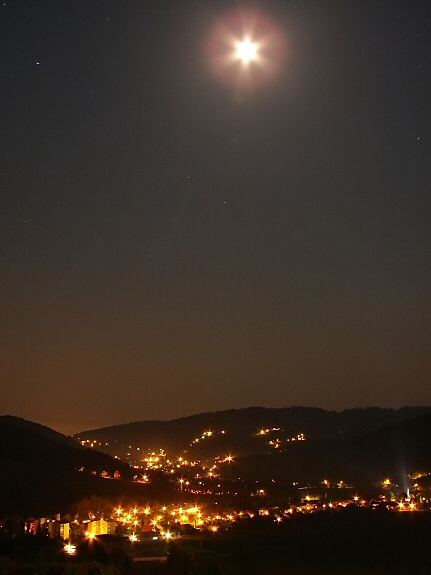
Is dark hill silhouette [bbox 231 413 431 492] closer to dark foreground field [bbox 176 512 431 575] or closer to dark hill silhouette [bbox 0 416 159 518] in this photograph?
dark hill silhouette [bbox 0 416 159 518]

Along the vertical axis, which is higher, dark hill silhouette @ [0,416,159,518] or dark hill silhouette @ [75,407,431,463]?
dark hill silhouette @ [75,407,431,463]

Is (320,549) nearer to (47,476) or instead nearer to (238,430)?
(47,476)

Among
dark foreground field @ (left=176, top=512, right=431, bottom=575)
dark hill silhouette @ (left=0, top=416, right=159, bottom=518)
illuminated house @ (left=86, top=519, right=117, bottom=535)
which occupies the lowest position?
dark foreground field @ (left=176, top=512, right=431, bottom=575)

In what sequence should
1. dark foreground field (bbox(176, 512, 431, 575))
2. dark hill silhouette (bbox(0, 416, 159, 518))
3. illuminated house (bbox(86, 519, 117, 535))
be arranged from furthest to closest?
dark hill silhouette (bbox(0, 416, 159, 518)) → illuminated house (bbox(86, 519, 117, 535)) → dark foreground field (bbox(176, 512, 431, 575))

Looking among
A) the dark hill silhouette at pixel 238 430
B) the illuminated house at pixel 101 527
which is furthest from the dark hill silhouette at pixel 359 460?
the illuminated house at pixel 101 527

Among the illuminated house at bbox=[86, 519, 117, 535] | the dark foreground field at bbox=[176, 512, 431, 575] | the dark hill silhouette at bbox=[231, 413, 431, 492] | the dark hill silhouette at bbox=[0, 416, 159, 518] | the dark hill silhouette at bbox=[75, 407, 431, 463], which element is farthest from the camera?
the dark hill silhouette at bbox=[75, 407, 431, 463]

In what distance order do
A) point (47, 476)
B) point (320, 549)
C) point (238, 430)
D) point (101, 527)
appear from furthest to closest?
1. point (238, 430)
2. point (47, 476)
3. point (101, 527)
4. point (320, 549)

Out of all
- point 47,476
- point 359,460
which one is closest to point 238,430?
point 359,460

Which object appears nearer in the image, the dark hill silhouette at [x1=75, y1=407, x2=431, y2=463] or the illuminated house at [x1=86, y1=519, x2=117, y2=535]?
the illuminated house at [x1=86, y1=519, x2=117, y2=535]

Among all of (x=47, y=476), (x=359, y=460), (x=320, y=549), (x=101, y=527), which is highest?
(x=359, y=460)

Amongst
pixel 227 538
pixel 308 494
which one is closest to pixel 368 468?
pixel 308 494

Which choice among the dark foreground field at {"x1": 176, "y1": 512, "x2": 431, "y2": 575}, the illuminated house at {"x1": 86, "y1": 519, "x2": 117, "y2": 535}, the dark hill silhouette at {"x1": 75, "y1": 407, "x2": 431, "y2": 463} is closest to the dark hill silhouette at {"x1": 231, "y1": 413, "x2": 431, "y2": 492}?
the dark hill silhouette at {"x1": 75, "y1": 407, "x2": 431, "y2": 463}
